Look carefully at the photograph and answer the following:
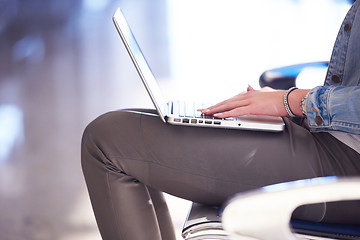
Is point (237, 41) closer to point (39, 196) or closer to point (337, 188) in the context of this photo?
point (39, 196)

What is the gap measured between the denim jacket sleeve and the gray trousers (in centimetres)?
4

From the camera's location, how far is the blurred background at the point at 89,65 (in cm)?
161

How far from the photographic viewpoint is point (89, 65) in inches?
118

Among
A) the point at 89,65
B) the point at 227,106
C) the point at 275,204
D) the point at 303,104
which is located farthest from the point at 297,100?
the point at 89,65

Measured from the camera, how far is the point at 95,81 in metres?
2.79

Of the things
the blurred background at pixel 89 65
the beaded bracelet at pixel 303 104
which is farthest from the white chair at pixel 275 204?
the blurred background at pixel 89 65

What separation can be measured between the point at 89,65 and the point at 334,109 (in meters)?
2.47

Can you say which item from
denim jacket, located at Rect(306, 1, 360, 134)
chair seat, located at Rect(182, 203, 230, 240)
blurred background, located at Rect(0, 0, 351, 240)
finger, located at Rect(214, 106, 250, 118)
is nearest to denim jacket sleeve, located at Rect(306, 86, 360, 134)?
denim jacket, located at Rect(306, 1, 360, 134)

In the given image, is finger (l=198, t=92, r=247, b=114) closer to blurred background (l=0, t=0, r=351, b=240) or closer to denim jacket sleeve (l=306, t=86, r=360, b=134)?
denim jacket sleeve (l=306, t=86, r=360, b=134)

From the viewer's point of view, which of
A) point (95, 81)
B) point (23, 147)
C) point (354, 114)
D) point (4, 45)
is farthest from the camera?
point (4, 45)

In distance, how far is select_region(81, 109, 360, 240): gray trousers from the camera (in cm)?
71

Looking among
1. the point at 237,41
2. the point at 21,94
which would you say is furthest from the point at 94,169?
the point at 237,41

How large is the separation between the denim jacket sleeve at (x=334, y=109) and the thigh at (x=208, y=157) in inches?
1.5

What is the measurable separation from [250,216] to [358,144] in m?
0.32
